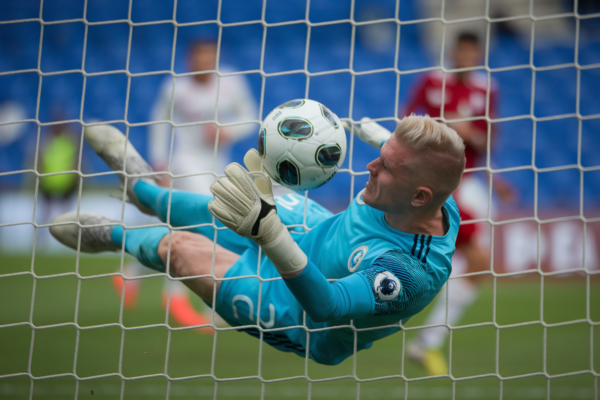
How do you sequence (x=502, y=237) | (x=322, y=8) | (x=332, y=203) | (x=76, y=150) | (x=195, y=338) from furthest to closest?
1. (x=322, y=8)
2. (x=76, y=150)
3. (x=332, y=203)
4. (x=502, y=237)
5. (x=195, y=338)

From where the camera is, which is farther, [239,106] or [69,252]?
[69,252]

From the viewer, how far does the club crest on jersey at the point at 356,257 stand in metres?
2.13

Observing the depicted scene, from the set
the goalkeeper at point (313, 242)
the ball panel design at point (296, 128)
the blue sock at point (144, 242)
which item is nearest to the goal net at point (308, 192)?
the goalkeeper at point (313, 242)

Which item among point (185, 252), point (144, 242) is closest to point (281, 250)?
point (185, 252)

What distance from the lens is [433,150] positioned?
2053mm

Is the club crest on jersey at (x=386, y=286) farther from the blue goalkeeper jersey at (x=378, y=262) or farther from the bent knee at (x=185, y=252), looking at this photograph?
the bent knee at (x=185, y=252)

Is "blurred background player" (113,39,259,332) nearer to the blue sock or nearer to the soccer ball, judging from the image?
the blue sock

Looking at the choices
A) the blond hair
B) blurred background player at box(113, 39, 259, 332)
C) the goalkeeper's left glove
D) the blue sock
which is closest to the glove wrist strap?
the goalkeeper's left glove

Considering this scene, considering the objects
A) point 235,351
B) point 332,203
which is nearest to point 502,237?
point 332,203

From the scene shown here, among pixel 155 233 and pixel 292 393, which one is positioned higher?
pixel 155 233

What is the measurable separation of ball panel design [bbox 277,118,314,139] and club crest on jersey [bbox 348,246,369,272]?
0.44 meters

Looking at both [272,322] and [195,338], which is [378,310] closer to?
[272,322]

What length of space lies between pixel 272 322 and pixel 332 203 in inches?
226

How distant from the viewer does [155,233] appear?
2.72 m
